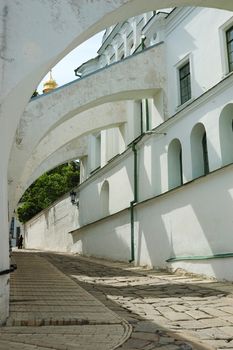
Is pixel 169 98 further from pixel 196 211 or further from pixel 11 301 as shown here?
pixel 11 301

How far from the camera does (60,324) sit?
4988 mm

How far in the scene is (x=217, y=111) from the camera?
10422mm

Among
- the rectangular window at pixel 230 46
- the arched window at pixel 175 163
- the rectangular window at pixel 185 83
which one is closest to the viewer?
the rectangular window at pixel 230 46

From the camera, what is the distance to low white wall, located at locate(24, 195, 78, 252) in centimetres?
2344

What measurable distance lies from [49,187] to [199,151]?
19.5 metres

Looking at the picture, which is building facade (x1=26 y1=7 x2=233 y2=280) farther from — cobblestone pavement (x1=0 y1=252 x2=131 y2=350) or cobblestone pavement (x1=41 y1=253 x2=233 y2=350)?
cobblestone pavement (x1=0 y1=252 x2=131 y2=350)

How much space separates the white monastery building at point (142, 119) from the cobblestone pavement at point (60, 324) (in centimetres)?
49

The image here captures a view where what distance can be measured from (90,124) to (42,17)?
10993mm

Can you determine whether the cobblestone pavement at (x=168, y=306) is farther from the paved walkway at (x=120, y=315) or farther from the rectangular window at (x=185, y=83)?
the rectangular window at (x=185, y=83)

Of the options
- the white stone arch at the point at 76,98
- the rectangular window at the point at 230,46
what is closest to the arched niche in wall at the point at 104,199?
the white stone arch at the point at 76,98

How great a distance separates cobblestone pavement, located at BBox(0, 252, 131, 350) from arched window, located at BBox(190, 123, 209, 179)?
5256 millimetres

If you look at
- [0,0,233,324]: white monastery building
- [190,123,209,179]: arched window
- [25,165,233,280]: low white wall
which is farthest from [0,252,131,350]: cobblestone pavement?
[190,123,209,179]: arched window

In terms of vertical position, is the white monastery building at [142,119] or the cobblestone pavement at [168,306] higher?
the white monastery building at [142,119]

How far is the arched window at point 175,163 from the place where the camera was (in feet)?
41.6
